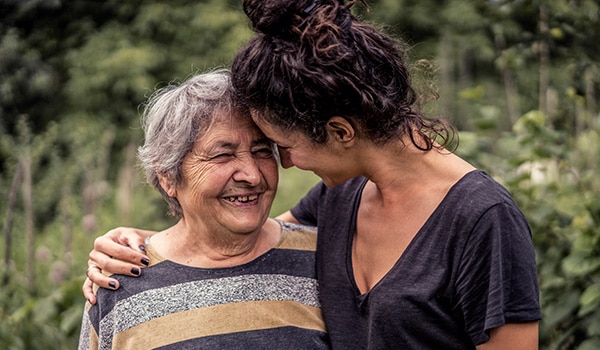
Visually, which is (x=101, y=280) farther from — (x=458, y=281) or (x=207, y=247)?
(x=458, y=281)

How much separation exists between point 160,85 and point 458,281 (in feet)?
23.9

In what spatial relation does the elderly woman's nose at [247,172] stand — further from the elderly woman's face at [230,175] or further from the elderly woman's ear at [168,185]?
the elderly woman's ear at [168,185]

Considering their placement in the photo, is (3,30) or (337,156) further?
(3,30)

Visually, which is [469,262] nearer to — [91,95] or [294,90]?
[294,90]

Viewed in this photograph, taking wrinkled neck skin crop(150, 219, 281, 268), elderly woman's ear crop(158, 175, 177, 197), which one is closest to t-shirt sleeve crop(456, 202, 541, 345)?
wrinkled neck skin crop(150, 219, 281, 268)

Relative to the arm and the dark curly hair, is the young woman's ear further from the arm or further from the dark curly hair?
the arm

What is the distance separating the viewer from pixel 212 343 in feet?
6.20

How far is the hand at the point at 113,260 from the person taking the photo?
1.95 meters

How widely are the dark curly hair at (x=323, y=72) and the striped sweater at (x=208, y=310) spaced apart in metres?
0.53

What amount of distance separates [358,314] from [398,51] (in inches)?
27.4

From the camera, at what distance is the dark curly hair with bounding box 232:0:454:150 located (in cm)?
162

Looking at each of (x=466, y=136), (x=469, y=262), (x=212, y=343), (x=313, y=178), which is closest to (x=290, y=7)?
(x=469, y=262)

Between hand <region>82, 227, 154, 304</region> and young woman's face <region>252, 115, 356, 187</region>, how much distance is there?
0.54 meters

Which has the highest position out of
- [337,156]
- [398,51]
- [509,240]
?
[398,51]
